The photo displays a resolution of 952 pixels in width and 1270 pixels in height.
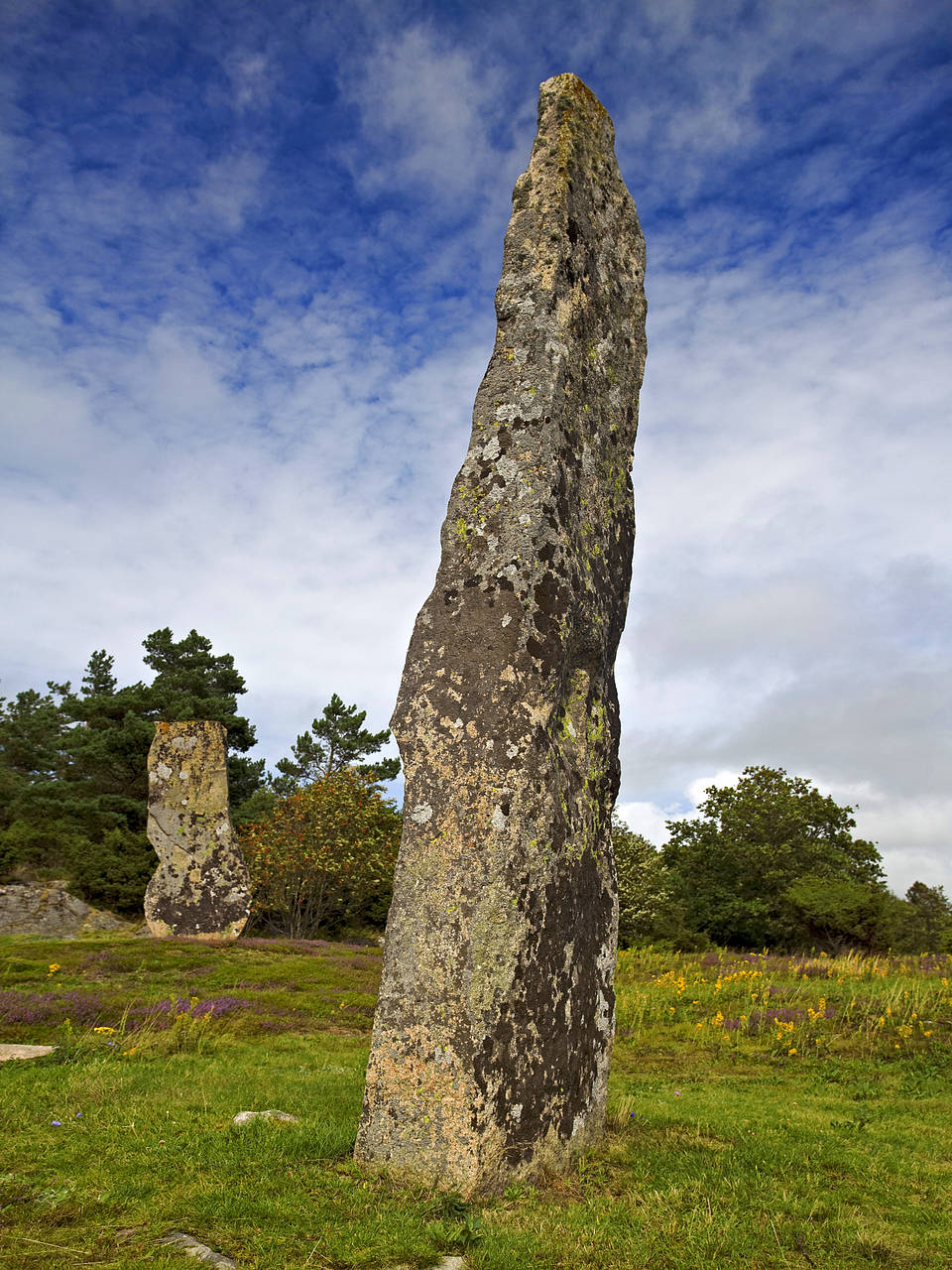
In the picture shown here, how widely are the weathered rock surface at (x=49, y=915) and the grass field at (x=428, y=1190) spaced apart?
1224 cm

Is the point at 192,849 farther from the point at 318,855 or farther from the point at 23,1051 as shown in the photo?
the point at 23,1051

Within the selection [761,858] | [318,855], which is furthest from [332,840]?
[761,858]

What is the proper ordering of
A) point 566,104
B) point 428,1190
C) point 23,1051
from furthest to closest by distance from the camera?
point 23,1051, point 566,104, point 428,1190

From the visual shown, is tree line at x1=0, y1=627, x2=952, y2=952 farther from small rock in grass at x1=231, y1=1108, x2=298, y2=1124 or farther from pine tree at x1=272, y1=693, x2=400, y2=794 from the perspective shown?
small rock in grass at x1=231, y1=1108, x2=298, y2=1124

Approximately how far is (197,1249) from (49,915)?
2407cm

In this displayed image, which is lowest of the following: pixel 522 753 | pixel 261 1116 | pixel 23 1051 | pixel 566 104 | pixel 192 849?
pixel 23 1051

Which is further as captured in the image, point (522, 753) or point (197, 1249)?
point (522, 753)

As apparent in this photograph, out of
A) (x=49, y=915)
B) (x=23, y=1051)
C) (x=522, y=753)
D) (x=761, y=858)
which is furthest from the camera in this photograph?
(x=761, y=858)

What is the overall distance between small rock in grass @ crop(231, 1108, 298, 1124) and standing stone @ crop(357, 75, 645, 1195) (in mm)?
1080

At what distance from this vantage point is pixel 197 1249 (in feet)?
11.9

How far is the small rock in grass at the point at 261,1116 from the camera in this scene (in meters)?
5.51

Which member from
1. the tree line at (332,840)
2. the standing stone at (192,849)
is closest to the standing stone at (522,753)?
the standing stone at (192,849)

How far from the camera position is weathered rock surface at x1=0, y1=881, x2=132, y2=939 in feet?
76.2

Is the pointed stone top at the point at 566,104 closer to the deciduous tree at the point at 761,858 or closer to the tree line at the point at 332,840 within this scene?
the tree line at the point at 332,840
